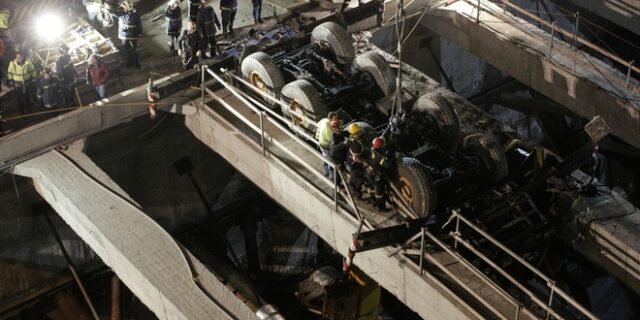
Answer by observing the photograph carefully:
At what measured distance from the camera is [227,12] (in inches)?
877

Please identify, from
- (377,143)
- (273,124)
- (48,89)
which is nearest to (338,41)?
(273,124)

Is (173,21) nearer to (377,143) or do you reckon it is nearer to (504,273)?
(377,143)

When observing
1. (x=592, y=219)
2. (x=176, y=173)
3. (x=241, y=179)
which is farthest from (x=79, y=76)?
(x=592, y=219)

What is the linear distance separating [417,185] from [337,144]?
163 centimetres

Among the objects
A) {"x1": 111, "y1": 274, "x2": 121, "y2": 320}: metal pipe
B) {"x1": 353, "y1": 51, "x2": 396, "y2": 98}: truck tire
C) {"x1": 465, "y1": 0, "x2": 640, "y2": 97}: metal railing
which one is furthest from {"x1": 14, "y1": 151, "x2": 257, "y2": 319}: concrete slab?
{"x1": 465, "y1": 0, "x2": 640, "y2": 97}: metal railing

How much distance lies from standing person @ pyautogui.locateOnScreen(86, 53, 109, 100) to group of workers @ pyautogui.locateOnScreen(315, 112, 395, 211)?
228 inches

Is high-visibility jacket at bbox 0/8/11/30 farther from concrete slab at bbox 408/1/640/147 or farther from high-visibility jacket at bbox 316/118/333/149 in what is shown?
concrete slab at bbox 408/1/640/147

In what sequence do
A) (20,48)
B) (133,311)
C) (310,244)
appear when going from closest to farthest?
(20,48) < (133,311) < (310,244)

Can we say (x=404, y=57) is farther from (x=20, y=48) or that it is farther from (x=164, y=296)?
(x=164, y=296)

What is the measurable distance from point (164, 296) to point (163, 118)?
6757 millimetres

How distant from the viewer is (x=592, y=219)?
1608 centimetres

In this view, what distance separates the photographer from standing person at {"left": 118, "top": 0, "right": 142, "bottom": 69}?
827 inches

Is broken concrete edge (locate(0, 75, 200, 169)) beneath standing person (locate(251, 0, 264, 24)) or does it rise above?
beneath

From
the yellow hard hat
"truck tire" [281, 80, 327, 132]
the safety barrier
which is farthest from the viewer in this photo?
"truck tire" [281, 80, 327, 132]
